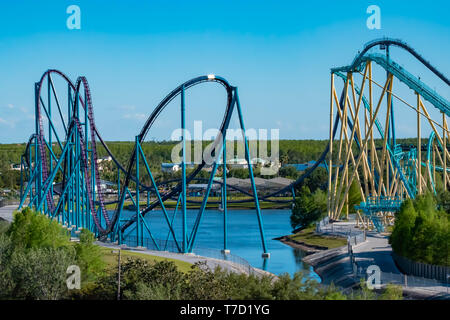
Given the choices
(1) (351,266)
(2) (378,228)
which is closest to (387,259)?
(1) (351,266)

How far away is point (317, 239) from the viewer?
4334 centimetres

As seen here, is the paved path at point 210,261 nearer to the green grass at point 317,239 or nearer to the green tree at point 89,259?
the green tree at point 89,259

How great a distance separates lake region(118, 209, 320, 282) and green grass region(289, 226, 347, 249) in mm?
1078

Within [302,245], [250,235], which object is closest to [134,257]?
[302,245]

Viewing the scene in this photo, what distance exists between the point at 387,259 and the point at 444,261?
484 centimetres

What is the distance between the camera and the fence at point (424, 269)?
2552cm

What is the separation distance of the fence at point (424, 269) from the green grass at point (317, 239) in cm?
1053

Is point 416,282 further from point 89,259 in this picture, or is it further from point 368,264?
point 89,259

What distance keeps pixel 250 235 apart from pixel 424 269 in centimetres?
2617

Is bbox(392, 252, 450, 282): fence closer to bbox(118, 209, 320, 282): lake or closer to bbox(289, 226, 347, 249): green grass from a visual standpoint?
bbox(118, 209, 320, 282): lake

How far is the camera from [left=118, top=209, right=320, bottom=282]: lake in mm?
36875
